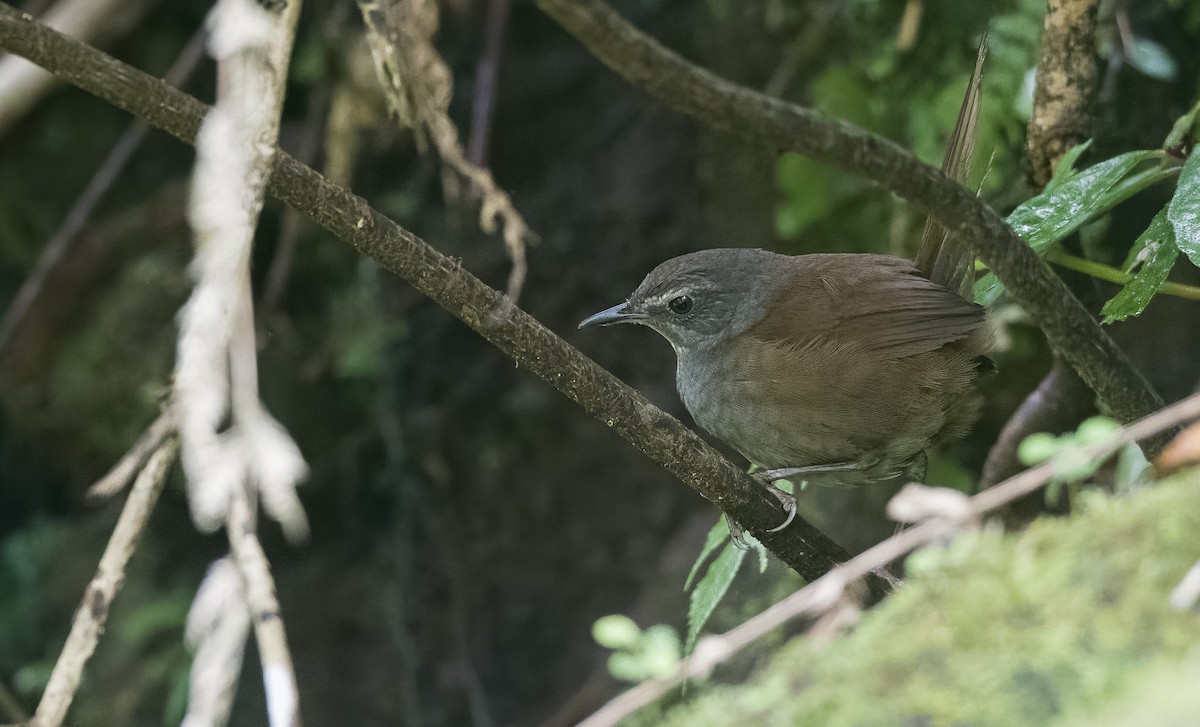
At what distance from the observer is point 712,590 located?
224 cm

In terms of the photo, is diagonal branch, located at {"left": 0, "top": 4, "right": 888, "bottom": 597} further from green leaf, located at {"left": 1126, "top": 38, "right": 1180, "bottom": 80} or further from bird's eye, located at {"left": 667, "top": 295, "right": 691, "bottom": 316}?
green leaf, located at {"left": 1126, "top": 38, "right": 1180, "bottom": 80}

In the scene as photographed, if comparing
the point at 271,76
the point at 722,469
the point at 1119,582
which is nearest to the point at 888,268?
the point at 722,469

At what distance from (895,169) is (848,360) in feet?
1.99

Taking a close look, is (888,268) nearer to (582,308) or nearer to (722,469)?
(722,469)

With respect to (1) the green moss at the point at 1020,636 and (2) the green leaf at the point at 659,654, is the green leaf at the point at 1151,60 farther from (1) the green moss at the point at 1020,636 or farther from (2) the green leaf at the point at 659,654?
(2) the green leaf at the point at 659,654

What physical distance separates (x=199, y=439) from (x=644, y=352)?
3250 mm

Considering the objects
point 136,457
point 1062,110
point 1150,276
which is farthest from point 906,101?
point 136,457

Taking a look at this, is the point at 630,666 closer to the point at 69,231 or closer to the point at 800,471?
the point at 800,471

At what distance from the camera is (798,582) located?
342 centimetres

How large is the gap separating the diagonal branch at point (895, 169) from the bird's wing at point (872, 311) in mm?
318

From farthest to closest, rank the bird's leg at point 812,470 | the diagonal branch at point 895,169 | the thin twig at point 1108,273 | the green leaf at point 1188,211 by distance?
the bird's leg at point 812,470 → the thin twig at point 1108,273 → the diagonal branch at point 895,169 → the green leaf at point 1188,211

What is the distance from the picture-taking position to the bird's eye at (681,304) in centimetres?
306

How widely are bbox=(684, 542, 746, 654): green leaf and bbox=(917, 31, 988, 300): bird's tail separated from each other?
103 cm

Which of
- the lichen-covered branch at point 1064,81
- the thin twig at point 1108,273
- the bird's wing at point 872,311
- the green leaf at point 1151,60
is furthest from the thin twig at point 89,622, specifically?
the green leaf at point 1151,60
